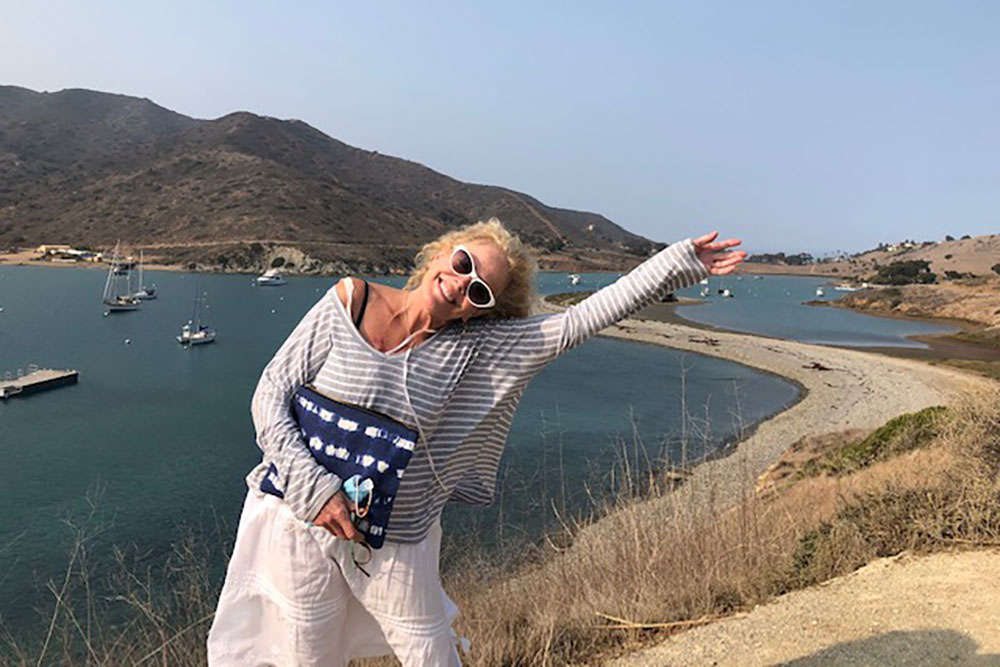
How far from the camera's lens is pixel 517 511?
12.0 metres

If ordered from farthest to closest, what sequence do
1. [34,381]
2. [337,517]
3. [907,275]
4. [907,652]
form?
[907,275] → [34,381] → [907,652] → [337,517]

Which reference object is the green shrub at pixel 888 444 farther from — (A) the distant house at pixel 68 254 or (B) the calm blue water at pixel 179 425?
(A) the distant house at pixel 68 254

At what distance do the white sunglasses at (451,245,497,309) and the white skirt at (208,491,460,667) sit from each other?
1.96ft

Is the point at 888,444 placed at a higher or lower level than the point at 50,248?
higher

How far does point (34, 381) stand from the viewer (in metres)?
23.1

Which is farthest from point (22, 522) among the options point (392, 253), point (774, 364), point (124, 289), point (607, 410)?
point (392, 253)

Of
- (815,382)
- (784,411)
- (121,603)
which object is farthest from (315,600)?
(815,382)

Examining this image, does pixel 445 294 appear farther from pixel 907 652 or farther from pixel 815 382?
pixel 815 382

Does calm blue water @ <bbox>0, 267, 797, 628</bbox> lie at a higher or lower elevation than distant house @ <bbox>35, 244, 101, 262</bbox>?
lower

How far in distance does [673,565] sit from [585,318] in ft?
7.50

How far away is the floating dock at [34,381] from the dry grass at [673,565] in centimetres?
2164

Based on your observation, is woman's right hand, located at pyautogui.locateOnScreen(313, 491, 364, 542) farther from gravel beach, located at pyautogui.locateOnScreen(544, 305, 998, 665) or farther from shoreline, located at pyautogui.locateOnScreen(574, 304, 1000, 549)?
shoreline, located at pyautogui.locateOnScreen(574, 304, 1000, 549)

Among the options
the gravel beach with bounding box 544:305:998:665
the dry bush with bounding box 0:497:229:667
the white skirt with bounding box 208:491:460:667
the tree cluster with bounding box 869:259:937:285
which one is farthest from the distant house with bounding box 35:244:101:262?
the tree cluster with bounding box 869:259:937:285

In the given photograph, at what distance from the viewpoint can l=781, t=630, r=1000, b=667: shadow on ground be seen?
9.39 feet
